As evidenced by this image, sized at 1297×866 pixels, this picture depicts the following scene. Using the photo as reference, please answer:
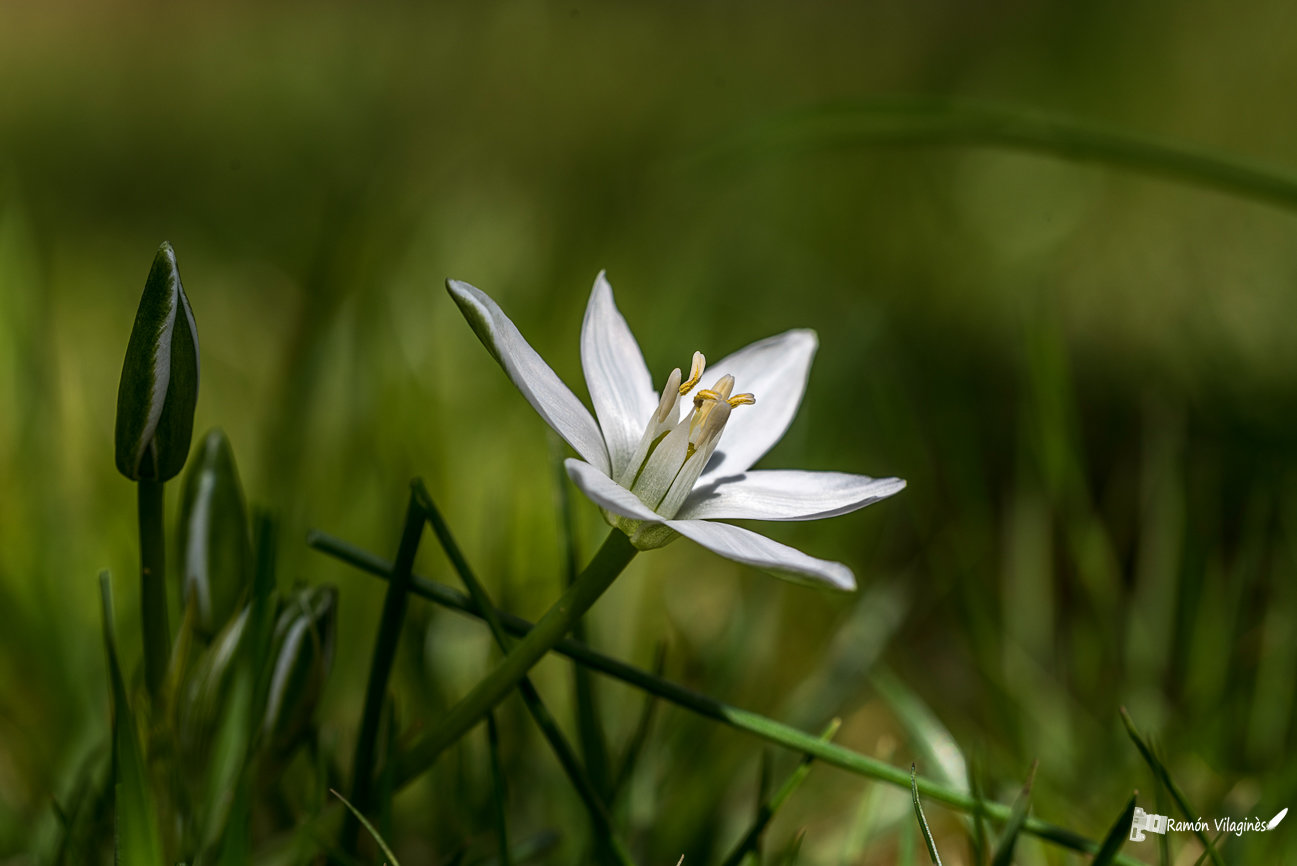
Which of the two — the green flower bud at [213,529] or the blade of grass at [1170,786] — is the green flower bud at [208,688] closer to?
the green flower bud at [213,529]

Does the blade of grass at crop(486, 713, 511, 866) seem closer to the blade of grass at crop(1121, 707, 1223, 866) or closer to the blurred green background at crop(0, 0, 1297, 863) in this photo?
the blurred green background at crop(0, 0, 1297, 863)

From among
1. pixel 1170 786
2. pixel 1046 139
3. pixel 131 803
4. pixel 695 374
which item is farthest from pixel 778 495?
pixel 1046 139

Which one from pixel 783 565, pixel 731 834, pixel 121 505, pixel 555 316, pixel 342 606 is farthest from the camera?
pixel 555 316

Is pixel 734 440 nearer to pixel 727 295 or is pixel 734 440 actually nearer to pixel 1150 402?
pixel 1150 402

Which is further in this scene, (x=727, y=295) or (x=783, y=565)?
(x=727, y=295)

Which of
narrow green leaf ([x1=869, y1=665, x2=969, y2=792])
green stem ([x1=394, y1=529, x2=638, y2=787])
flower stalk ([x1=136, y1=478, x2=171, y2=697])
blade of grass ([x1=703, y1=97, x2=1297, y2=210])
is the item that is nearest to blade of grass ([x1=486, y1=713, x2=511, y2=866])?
green stem ([x1=394, y1=529, x2=638, y2=787])

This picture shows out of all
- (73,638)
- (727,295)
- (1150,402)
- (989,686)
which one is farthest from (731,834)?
(727,295)
